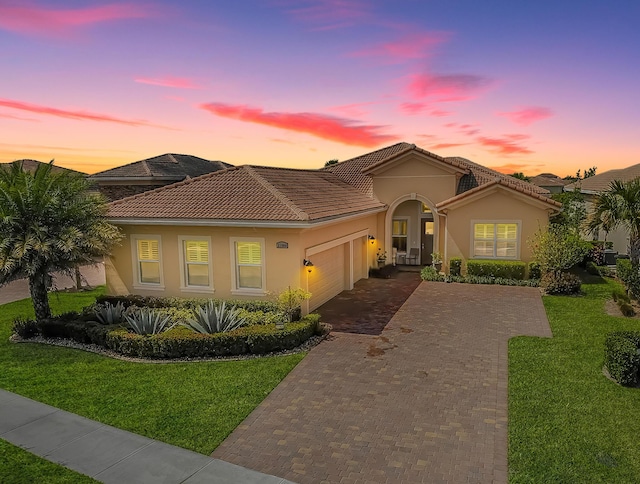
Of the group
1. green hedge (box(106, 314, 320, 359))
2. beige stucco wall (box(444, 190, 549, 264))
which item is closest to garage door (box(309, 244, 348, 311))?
green hedge (box(106, 314, 320, 359))

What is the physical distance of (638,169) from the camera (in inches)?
1330

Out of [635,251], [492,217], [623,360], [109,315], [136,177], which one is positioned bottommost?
[623,360]

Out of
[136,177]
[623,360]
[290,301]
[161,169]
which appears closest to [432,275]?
[290,301]

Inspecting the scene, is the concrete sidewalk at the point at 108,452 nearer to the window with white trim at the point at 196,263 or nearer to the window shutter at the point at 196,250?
the window with white trim at the point at 196,263

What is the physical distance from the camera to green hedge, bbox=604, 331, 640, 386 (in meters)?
9.95

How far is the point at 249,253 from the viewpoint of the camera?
15836mm

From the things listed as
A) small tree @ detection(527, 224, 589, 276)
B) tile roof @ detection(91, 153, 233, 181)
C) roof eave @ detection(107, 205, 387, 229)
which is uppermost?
tile roof @ detection(91, 153, 233, 181)

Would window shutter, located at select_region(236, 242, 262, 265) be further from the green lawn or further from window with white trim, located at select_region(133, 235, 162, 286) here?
the green lawn

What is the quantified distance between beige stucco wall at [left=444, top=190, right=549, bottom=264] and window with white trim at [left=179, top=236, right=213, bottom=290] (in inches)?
475

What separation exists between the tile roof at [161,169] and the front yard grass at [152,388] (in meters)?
13.9

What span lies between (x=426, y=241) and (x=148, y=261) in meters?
15.4

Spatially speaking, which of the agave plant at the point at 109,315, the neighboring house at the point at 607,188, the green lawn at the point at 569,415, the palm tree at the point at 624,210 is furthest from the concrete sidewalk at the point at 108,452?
the neighboring house at the point at 607,188

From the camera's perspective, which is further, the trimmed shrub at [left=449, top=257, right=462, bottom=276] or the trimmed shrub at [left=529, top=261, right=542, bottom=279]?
the trimmed shrub at [left=449, top=257, right=462, bottom=276]

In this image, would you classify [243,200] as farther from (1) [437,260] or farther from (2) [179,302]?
(1) [437,260]
